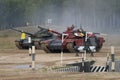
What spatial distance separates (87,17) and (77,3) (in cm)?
540

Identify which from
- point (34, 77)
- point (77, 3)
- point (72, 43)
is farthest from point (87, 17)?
point (34, 77)

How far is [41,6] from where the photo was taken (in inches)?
4697

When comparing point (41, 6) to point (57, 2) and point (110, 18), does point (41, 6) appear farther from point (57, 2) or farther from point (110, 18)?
point (110, 18)

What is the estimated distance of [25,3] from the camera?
4697 inches

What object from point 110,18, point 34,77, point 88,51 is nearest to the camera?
point 34,77

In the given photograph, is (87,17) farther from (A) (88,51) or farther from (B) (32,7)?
(A) (88,51)

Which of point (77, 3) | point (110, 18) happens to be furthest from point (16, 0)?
point (110, 18)

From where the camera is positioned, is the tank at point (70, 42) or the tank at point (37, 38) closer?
the tank at point (70, 42)

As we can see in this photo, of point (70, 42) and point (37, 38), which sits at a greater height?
point (37, 38)

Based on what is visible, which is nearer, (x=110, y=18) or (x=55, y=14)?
(x=110, y=18)

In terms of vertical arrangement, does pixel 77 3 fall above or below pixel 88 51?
above

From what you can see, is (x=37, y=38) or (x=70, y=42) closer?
(x=70, y=42)

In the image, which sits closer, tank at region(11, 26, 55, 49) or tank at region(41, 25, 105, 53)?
tank at region(41, 25, 105, 53)

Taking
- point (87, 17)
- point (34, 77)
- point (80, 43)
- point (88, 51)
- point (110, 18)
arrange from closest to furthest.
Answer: point (34, 77) → point (88, 51) → point (80, 43) → point (110, 18) → point (87, 17)
